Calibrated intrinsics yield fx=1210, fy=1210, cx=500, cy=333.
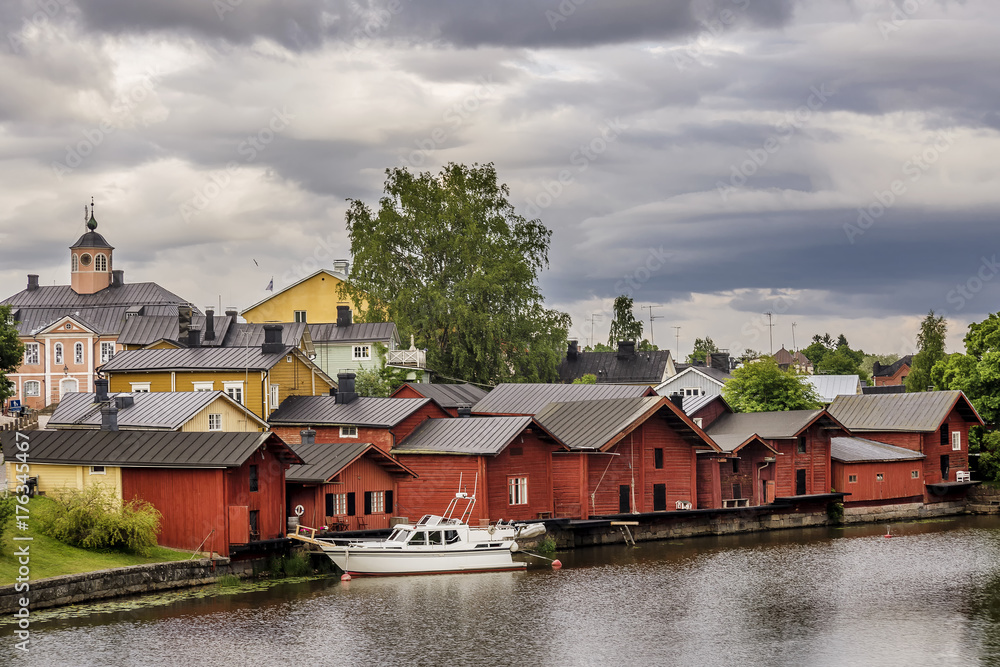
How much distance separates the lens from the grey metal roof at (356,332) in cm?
7969

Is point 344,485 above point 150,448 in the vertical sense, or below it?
below

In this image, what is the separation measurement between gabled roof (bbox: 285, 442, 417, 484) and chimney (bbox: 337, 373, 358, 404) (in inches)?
351

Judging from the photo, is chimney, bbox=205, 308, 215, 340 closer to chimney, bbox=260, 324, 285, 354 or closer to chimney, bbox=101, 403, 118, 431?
chimney, bbox=260, 324, 285, 354

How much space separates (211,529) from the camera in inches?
1678

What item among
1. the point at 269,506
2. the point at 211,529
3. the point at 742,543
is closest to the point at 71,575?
the point at 211,529

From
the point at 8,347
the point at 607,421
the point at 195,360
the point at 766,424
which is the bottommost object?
the point at 766,424

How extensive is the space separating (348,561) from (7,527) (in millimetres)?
12187

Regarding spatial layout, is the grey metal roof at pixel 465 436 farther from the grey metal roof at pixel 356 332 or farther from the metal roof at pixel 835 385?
the metal roof at pixel 835 385

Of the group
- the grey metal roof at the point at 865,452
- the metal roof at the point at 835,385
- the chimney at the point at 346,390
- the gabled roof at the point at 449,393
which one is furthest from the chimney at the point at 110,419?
the metal roof at the point at 835,385

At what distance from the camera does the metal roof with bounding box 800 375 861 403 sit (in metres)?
105

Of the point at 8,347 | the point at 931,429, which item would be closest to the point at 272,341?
the point at 8,347

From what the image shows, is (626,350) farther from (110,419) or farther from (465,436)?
(110,419)

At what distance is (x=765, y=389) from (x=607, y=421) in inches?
938

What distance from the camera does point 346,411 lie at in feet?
194
